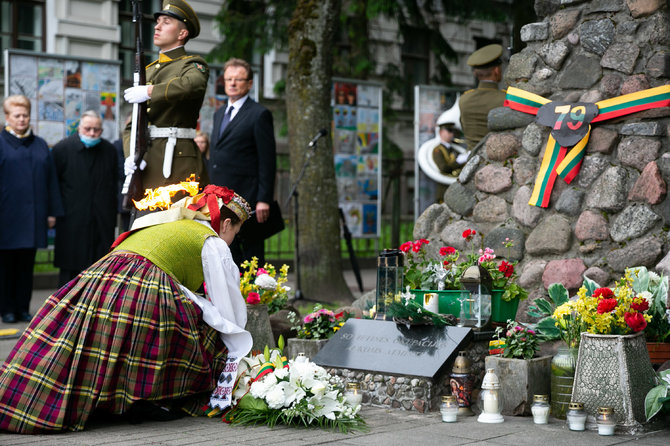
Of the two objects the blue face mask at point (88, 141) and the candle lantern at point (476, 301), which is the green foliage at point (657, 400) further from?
the blue face mask at point (88, 141)

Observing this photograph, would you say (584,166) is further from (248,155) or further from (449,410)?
(248,155)

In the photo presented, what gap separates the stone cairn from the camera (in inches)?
243

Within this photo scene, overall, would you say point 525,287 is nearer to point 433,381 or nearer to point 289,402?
point 433,381

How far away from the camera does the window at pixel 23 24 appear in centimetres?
1805

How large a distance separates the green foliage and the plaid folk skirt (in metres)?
2.15

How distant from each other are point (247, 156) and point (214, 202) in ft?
8.06

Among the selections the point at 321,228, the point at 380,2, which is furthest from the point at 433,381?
the point at 380,2

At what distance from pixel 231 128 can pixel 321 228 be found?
2772 millimetres

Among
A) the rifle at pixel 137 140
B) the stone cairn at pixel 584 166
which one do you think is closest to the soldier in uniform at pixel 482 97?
the stone cairn at pixel 584 166

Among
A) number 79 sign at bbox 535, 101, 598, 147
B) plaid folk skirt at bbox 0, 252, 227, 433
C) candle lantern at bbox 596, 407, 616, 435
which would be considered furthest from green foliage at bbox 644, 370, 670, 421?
number 79 sign at bbox 535, 101, 598, 147

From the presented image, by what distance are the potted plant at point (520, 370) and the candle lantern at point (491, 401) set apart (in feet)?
0.55

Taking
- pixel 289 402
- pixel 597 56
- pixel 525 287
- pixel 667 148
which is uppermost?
pixel 597 56

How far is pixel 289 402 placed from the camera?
15.1 ft

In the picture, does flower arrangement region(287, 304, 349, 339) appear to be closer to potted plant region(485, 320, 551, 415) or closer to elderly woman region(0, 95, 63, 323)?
potted plant region(485, 320, 551, 415)
